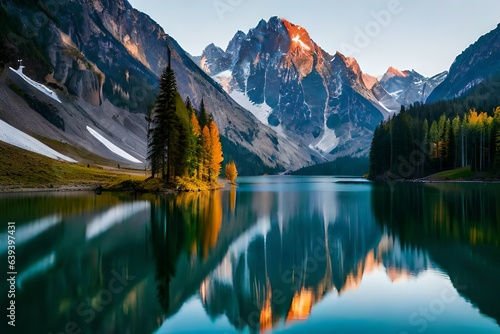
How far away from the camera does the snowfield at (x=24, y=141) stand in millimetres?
100887

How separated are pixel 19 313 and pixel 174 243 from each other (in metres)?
12.5

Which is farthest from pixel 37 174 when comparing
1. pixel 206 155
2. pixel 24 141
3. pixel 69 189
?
pixel 206 155

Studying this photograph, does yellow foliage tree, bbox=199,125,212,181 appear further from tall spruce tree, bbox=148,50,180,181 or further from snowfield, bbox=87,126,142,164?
snowfield, bbox=87,126,142,164

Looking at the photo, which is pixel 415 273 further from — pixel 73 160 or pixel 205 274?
pixel 73 160

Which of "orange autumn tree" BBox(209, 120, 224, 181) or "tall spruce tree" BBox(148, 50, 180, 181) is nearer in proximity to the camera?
"tall spruce tree" BBox(148, 50, 180, 181)

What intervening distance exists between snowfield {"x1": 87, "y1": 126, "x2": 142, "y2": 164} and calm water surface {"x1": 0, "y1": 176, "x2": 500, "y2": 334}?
128m

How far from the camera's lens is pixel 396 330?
41.2ft

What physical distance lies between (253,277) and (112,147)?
15029 cm

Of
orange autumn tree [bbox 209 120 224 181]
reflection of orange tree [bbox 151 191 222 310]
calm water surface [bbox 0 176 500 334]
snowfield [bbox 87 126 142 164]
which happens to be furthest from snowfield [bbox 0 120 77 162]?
calm water surface [bbox 0 176 500 334]

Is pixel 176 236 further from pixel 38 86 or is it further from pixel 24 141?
pixel 38 86

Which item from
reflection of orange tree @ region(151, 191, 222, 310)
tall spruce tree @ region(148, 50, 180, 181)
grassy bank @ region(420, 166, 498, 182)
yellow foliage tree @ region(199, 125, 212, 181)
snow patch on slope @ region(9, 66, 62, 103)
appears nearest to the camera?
reflection of orange tree @ region(151, 191, 222, 310)

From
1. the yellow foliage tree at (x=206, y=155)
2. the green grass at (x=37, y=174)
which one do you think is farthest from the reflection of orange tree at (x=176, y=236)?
the yellow foliage tree at (x=206, y=155)

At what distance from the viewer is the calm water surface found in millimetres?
13195

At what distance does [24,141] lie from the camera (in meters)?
106
